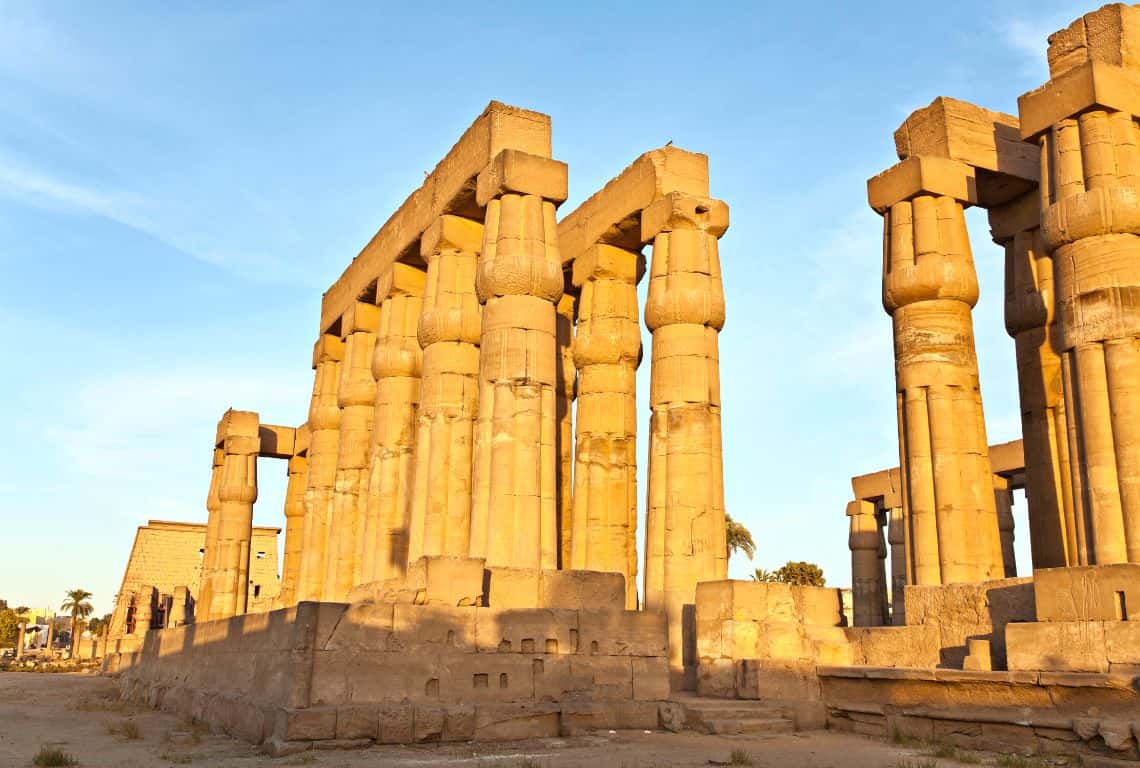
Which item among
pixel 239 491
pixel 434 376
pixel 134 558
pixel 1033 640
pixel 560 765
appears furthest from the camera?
pixel 134 558

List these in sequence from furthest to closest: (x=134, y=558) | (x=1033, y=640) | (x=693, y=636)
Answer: (x=134, y=558) → (x=693, y=636) → (x=1033, y=640)

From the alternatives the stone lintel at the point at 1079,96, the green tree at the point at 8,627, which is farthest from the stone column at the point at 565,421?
the green tree at the point at 8,627

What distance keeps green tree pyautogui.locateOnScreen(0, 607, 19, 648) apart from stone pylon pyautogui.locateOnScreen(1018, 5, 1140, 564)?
75.9 meters

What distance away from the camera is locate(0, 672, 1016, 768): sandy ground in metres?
9.73

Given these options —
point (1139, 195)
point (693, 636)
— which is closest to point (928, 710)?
point (693, 636)

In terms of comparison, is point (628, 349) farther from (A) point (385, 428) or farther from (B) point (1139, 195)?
(B) point (1139, 195)

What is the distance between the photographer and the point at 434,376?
19.5 m

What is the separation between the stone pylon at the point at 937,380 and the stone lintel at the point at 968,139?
0.52m

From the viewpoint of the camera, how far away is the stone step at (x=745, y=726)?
12.1 meters

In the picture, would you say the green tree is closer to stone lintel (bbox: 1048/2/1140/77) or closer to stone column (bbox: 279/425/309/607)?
stone column (bbox: 279/425/309/607)

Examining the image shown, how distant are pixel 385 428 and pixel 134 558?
118ft

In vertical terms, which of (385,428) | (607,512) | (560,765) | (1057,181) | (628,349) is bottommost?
(560,765)

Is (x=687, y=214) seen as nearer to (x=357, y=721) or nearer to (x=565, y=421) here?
(x=565, y=421)

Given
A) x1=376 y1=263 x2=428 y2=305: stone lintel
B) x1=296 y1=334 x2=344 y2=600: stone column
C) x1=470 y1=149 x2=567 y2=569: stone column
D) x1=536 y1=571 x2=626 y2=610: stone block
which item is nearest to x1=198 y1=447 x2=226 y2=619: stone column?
x1=296 y1=334 x2=344 y2=600: stone column
